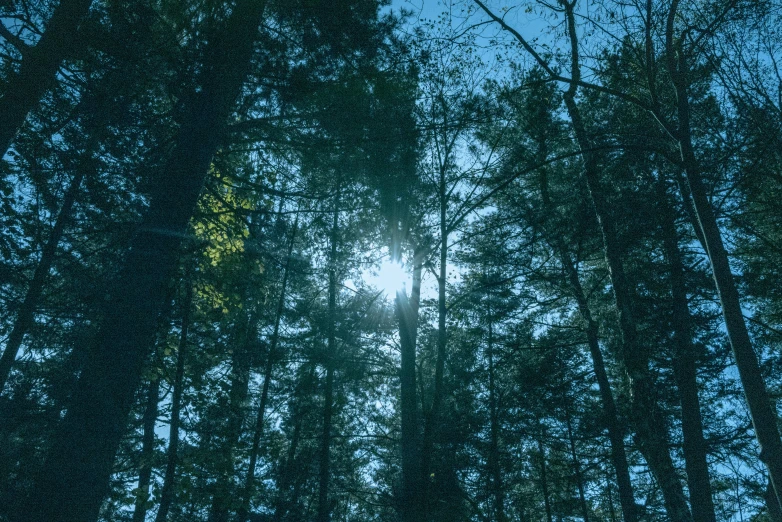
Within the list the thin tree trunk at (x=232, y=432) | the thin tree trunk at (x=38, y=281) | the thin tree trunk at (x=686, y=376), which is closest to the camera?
the thin tree trunk at (x=38, y=281)

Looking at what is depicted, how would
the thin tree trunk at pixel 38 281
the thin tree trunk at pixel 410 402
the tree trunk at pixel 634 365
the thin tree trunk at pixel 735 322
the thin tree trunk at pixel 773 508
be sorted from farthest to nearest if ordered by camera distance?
1. the thin tree trunk at pixel 410 402
2. the tree trunk at pixel 634 365
3. the thin tree trunk at pixel 38 281
4. the thin tree trunk at pixel 773 508
5. the thin tree trunk at pixel 735 322

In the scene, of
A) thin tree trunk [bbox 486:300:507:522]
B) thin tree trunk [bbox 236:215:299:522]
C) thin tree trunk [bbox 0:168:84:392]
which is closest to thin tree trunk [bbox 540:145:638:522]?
thin tree trunk [bbox 486:300:507:522]

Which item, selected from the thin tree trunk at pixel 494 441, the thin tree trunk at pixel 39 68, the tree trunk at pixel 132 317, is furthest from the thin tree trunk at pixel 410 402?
the thin tree trunk at pixel 39 68

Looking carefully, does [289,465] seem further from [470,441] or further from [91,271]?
[91,271]

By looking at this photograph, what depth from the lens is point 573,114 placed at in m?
9.79

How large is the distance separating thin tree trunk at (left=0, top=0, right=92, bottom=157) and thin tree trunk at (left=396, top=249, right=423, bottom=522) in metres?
8.09

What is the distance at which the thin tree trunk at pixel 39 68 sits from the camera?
4.93 meters

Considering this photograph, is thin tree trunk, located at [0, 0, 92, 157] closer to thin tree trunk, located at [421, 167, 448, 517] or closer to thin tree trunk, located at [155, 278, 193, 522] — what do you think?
thin tree trunk, located at [155, 278, 193, 522]

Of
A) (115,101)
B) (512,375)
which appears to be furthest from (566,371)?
(115,101)

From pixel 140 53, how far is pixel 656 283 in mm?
11066

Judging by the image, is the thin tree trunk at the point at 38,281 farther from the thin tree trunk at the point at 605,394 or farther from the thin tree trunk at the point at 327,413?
the thin tree trunk at the point at 605,394

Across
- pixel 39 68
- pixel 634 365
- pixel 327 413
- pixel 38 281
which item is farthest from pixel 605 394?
pixel 39 68

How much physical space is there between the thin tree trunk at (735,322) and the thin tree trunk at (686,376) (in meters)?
4.33

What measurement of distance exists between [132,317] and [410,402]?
792 centimetres
